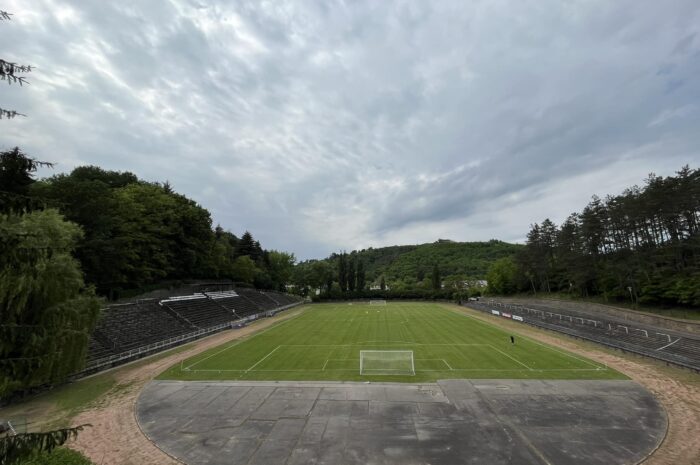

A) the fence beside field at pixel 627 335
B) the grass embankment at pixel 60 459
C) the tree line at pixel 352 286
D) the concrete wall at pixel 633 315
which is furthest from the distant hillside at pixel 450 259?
the grass embankment at pixel 60 459

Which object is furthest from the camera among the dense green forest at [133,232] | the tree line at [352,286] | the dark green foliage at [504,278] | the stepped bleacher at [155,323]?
the tree line at [352,286]

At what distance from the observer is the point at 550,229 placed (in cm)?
7581

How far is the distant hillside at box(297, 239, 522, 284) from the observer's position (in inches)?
5896

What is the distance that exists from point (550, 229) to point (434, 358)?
60876 millimetres

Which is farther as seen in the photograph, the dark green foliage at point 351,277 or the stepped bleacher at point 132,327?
the dark green foliage at point 351,277

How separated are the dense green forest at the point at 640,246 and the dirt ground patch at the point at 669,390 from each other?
1441 centimetres

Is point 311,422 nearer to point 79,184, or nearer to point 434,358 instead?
point 434,358

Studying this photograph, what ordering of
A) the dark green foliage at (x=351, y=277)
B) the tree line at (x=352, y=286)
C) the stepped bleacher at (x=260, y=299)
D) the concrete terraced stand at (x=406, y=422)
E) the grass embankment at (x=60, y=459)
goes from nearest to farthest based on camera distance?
1. the grass embankment at (x=60, y=459)
2. the concrete terraced stand at (x=406, y=422)
3. the stepped bleacher at (x=260, y=299)
4. the tree line at (x=352, y=286)
5. the dark green foliage at (x=351, y=277)

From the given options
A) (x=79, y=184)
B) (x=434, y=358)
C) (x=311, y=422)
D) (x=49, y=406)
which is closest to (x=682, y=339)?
(x=434, y=358)

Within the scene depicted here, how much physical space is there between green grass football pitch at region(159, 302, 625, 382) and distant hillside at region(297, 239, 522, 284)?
3899 inches

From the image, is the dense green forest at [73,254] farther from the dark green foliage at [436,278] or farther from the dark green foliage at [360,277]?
the dark green foliage at [436,278]

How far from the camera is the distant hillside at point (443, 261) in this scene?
5896 inches

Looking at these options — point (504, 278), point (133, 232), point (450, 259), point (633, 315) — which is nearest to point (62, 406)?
point (133, 232)

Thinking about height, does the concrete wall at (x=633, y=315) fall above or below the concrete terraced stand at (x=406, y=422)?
above
